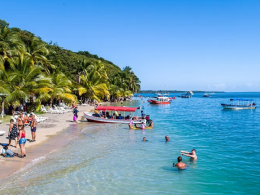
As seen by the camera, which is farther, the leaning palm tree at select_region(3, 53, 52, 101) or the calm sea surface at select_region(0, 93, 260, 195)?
→ the leaning palm tree at select_region(3, 53, 52, 101)

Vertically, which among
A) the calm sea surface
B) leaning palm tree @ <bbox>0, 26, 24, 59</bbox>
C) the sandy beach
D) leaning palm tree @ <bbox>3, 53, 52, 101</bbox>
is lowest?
the calm sea surface

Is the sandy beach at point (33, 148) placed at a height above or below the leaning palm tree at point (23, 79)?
below

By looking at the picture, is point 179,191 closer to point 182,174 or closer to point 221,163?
point 182,174

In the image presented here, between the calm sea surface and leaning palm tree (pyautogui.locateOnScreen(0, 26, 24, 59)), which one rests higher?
leaning palm tree (pyautogui.locateOnScreen(0, 26, 24, 59))

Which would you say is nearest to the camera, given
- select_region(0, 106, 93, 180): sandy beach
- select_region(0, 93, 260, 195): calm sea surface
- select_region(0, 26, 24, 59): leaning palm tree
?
select_region(0, 93, 260, 195): calm sea surface

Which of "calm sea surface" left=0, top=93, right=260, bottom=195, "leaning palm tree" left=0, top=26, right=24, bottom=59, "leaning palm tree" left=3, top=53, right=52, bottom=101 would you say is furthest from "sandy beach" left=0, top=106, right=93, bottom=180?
"leaning palm tree" left=0, top=26, right=24, bottom=59

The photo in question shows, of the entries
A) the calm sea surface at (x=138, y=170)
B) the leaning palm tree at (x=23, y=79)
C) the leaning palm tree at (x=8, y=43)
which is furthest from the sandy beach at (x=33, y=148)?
the leaning palm tree at (x=8, y=43)

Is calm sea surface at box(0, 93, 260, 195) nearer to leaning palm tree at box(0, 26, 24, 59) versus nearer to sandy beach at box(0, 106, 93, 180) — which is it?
sandy beach at box(0, 106, 93, 180)

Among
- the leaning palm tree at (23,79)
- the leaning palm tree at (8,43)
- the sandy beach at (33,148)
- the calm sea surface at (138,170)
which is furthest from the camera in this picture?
the leaning palm tree at (8,43)

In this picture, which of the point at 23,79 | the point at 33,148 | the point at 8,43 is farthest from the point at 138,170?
the point at 8,43

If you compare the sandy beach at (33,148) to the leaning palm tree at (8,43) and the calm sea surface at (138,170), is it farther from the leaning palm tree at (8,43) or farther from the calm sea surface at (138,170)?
the leaning palm tree at (8,43)

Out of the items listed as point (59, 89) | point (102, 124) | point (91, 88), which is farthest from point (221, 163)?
point (91, 88)

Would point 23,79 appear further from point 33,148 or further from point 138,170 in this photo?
point 138,170

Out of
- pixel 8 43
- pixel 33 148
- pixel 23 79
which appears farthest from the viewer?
pixel 8 43
